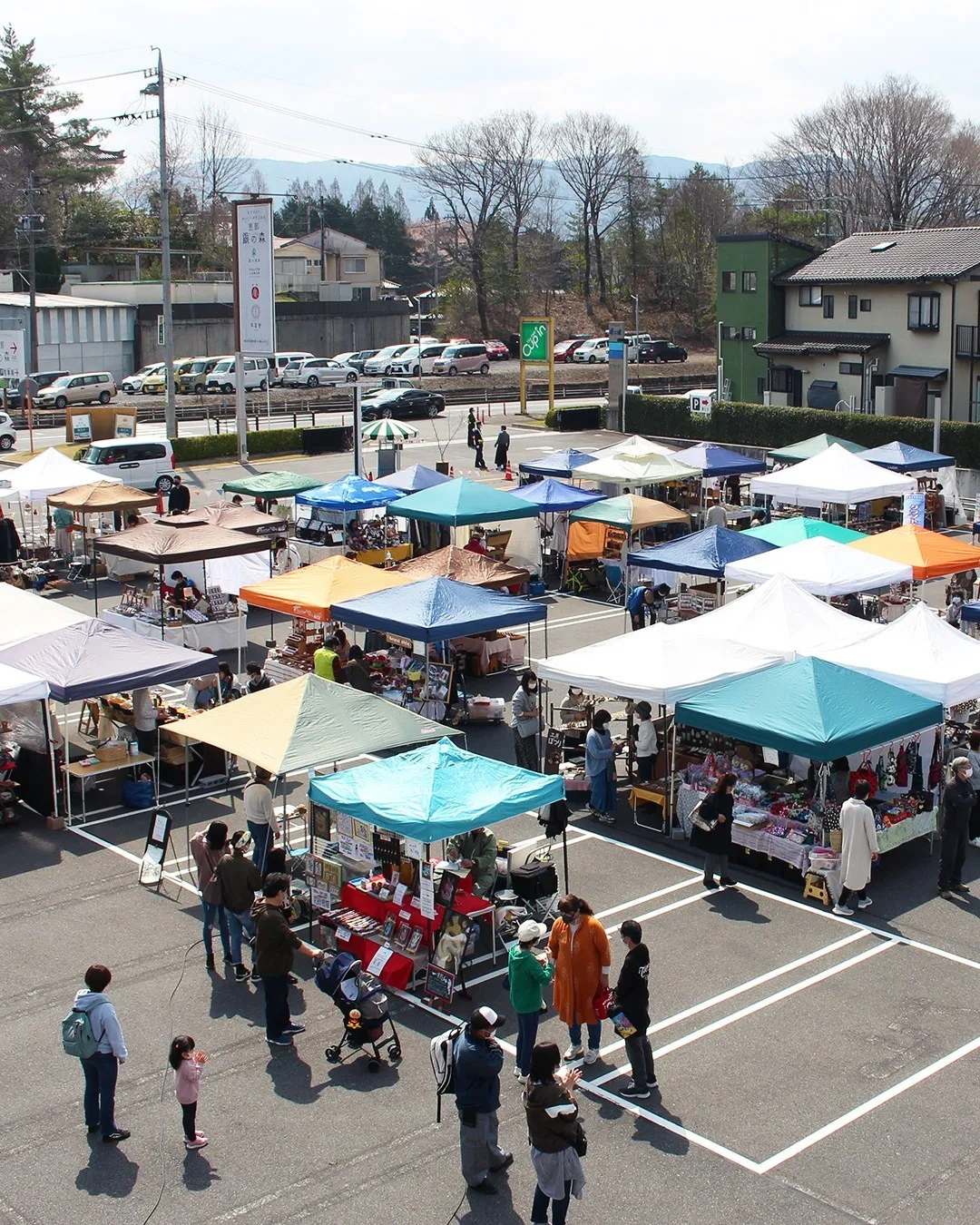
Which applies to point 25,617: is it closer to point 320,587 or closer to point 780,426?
point 320,587

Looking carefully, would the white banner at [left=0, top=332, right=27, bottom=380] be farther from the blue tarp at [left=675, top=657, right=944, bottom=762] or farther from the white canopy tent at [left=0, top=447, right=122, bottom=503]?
the blue tarp at [left=675, top=657, right=944, bottom=762]

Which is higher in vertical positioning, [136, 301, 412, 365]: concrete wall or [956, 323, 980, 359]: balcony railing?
[136, 301, 412, 365]: concrete wall

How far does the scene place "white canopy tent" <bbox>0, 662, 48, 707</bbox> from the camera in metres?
14.7

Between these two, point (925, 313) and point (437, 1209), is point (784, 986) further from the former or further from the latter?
point (925, 313)

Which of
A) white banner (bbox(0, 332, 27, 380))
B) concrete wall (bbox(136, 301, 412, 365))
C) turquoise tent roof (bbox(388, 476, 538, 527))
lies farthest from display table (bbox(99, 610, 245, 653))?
concrete wall (bbox(136, 301, 412, 365))

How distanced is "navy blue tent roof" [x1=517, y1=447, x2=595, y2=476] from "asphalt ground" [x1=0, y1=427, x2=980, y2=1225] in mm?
17854

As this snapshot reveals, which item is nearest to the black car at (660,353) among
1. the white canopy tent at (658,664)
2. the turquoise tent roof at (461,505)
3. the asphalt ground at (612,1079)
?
the turquoise tent roof at (461,505)

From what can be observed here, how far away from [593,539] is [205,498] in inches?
579

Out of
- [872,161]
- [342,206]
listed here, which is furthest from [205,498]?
[342,206]

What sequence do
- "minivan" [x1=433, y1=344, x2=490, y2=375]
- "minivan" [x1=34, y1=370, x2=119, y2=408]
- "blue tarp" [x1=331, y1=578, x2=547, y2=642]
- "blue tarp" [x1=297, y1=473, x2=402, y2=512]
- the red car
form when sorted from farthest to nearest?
the red car
"minivan" [x1=433, y1=344, x2=490, y2=375]
"minivan" [x1=34, y1=370, x2=119, y2=408]
"blue tarp" [x1=297, y1=473, x2=402, y2=512]
"blue tarp" [x1=331, y1=578, x2=547, y2=642]

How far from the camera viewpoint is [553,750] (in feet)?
54.0

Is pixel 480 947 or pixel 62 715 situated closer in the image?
pixel 480 947

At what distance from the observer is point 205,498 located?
125ft

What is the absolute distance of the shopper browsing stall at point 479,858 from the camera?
11.8m
